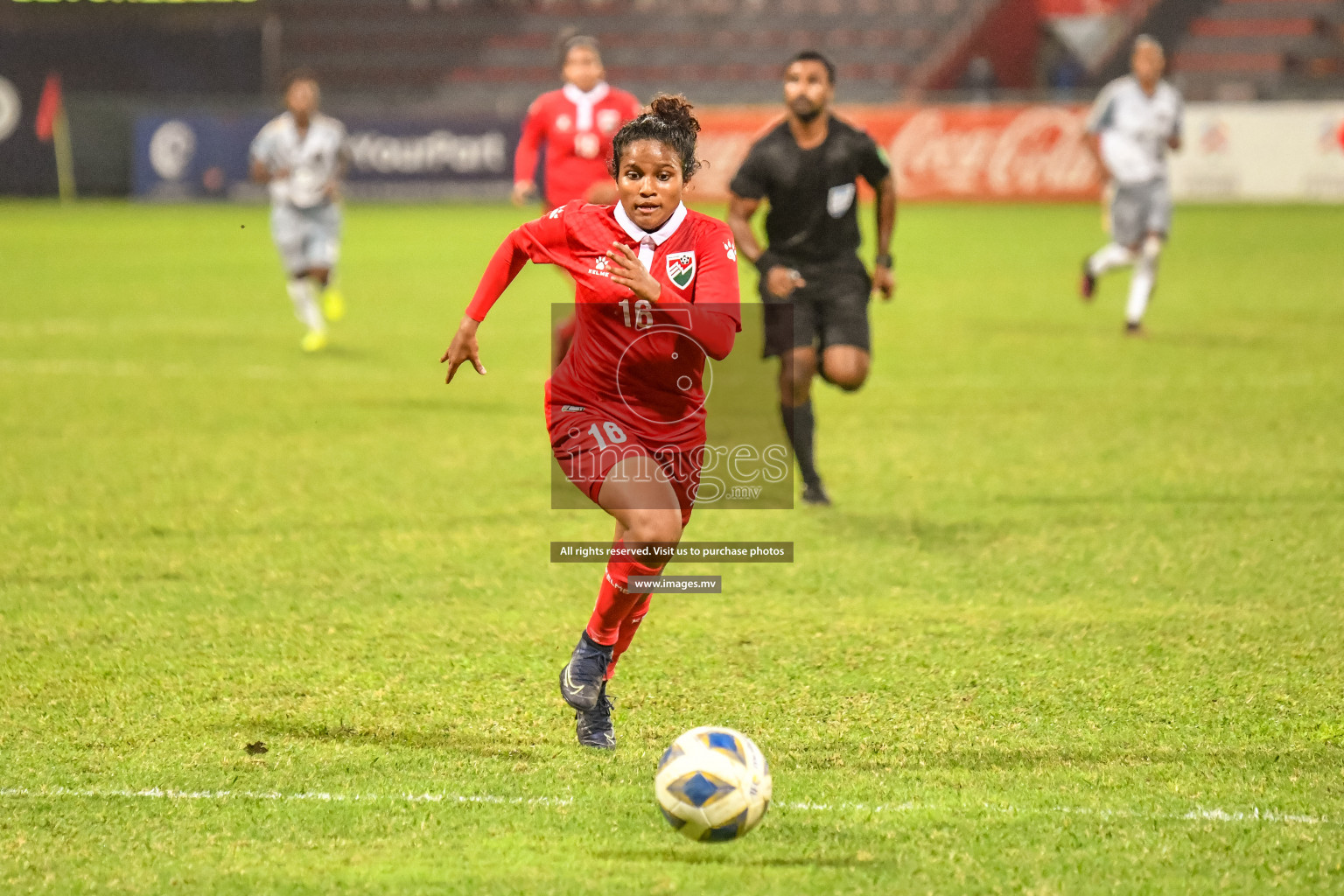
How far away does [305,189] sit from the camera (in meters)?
14.8

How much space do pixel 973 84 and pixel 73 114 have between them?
18666 mm

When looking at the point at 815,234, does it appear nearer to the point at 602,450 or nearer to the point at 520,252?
the point at 520,252

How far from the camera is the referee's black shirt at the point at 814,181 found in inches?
324

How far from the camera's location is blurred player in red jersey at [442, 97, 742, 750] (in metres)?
4.81

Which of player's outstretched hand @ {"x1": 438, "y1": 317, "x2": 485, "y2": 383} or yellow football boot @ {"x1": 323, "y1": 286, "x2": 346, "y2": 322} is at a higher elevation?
player's outstretched hand @ {"x1": 438, "y1": 317, "x2": 485, "y2": 383}

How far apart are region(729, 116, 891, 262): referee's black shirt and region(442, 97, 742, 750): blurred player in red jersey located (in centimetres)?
321

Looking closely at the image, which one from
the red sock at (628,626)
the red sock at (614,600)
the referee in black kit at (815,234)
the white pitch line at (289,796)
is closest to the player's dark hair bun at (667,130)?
the red sock at (614,600)

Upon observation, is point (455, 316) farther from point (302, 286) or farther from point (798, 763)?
point (798, 763)

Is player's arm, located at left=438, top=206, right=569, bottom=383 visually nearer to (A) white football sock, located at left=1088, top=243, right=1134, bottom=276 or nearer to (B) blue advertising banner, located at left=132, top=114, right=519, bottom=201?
(A) white football sock, located at left=1088, top=243, right=1134, bottom=276

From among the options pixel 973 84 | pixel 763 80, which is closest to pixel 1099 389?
pixel 973 84

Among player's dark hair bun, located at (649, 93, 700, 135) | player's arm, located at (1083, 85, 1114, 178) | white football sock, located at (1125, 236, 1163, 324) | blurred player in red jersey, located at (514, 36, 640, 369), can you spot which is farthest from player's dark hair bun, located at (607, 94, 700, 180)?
white football sock, located at (1125, 236, 1163, 324)

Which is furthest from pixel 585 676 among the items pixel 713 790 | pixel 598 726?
pixel 713 790

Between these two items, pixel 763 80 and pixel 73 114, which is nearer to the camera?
pixel 73 114

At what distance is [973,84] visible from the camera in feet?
110
